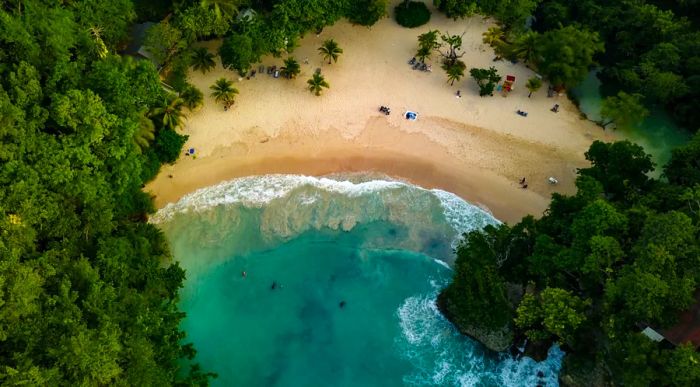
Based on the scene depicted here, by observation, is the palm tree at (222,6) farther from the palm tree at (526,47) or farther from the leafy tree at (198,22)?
the palm tree at (526,47)

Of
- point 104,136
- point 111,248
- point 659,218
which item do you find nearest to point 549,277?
point 659,218

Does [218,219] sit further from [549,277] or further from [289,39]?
[549,277]

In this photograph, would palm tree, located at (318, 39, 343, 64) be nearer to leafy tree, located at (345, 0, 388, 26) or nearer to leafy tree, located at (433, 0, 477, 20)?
leafy tree, located at (345, 0, 388, 26)

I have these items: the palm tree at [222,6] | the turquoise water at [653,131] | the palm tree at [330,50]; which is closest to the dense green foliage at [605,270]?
the turquoise water at [653,131]

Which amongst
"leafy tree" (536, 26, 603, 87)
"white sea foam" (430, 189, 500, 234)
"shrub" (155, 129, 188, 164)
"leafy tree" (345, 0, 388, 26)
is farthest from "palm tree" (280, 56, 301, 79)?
"leafy tree" (536, 26, 603, 87)

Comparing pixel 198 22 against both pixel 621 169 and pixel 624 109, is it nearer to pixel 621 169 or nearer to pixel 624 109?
pixel 621 169
